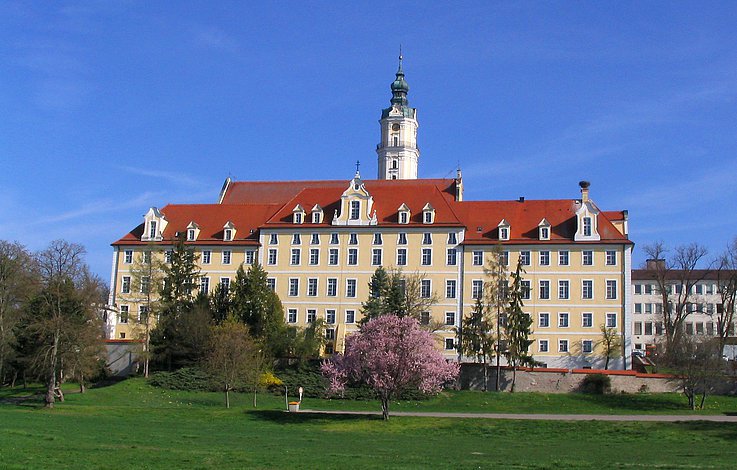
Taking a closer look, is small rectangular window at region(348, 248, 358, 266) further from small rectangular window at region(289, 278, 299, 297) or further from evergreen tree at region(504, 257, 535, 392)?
evergreen tree at region(504, 257, 535, 392)

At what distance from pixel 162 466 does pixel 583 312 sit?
2061 inches

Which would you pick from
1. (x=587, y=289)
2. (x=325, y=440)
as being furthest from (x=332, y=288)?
(x=325, y=440)

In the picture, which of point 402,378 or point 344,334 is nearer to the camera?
point 402,378

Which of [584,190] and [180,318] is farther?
[584,190]

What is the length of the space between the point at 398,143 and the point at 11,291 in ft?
227

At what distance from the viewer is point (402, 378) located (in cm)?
4597

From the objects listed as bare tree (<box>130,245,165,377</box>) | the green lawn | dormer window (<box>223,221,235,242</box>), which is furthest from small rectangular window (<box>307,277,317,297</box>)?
the green lawn

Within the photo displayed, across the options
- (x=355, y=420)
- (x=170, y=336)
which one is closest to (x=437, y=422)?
(x=355, y=420)

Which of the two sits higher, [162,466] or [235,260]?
[235,260]

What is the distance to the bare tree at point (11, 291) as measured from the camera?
59.1m

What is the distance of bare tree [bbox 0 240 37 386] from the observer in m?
59.1

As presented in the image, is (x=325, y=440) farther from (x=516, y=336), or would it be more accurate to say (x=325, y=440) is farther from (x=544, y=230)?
(x=544, y=230)

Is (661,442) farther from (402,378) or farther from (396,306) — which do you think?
(396,306)

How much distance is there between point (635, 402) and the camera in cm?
5338
